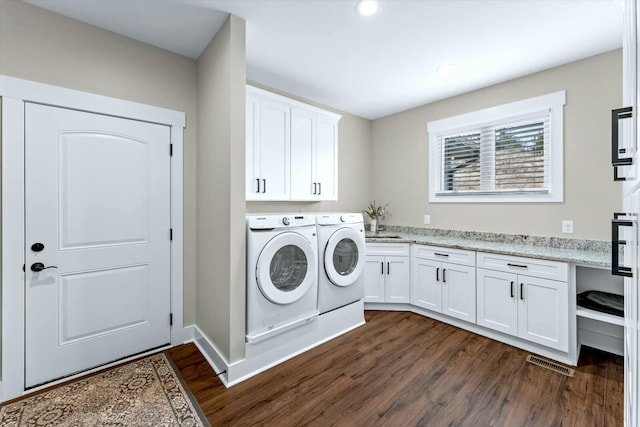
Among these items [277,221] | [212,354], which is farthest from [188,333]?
[277,221]

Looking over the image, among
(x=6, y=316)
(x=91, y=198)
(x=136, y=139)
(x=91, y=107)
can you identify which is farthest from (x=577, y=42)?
(x=6, y=316)

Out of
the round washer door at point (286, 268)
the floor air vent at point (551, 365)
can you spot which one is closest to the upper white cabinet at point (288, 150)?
the round washer door at point (286, 268)

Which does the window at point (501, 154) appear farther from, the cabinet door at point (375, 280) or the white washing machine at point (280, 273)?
the white washing machine at point (280, 273)

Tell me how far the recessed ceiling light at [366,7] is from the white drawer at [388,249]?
7.50 ft

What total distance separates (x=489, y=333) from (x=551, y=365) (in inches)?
20.6

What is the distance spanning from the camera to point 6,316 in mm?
1852

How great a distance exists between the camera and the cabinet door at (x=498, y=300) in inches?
99.2

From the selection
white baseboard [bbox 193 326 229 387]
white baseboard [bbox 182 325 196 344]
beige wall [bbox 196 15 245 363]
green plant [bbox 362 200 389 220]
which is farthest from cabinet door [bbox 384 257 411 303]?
white baseboard [bbox 182 325 196 344]

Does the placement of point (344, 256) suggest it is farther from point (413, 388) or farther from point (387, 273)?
point (413, 388)

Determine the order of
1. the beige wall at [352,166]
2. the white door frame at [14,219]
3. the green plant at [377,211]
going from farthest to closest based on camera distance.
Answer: the green plant at [377,211]
the beige wall at [352,166]
the white door frame at [14,219]

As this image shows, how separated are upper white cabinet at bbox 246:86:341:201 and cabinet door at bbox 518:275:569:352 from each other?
2.10m

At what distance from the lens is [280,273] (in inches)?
92.1

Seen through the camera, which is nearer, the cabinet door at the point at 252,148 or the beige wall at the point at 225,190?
the beige wall at the point at 225,190

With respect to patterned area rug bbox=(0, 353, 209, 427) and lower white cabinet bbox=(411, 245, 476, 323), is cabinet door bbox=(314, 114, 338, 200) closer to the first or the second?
lower white cabinet bbox=(411, 245, 476, 323)
